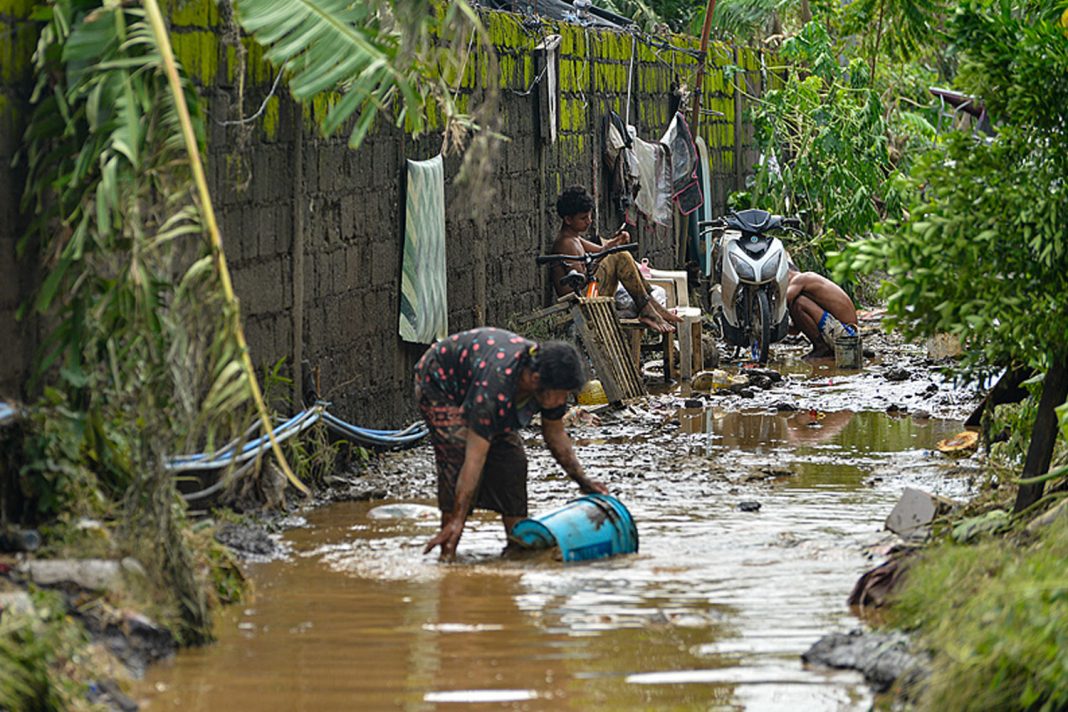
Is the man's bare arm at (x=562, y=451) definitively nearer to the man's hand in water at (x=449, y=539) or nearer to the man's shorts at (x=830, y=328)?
the man's hand in water at (x=449, y=539)

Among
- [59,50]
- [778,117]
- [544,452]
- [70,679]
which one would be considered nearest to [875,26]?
[544,452]

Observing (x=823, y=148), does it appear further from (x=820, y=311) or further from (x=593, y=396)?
(x=593, y=396)

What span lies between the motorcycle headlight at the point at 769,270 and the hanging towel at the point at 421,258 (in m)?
4.59

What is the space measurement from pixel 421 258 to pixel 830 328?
19.3 feet

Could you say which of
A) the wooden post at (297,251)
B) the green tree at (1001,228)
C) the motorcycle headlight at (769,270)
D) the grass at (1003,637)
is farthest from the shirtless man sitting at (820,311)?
the grass at (1003,637)

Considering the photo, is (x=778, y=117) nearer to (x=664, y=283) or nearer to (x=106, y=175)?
(x=664, y=283)

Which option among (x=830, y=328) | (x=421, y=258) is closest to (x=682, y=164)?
(x=830, y=328)

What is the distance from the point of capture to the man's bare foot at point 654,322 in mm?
14055

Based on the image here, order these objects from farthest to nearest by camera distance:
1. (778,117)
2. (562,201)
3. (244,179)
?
(778,117) < (562,201) < (244,179)

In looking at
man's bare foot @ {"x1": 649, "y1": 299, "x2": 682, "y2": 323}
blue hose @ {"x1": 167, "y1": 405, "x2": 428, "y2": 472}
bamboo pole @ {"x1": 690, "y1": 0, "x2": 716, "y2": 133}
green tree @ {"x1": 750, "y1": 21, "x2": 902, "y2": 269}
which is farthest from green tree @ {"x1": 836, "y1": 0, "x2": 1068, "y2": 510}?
bamboo pole @ {"x1": 690, "y1": 0, "x2": 716, "y2": 133}

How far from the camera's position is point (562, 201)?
562 inches

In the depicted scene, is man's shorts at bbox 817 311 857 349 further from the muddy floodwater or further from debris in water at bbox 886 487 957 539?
→ debris in water at bbox 886 487 957 539

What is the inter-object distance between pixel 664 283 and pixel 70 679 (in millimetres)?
10799

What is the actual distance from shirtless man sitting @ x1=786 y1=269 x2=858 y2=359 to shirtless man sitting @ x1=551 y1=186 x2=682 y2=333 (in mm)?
2435
